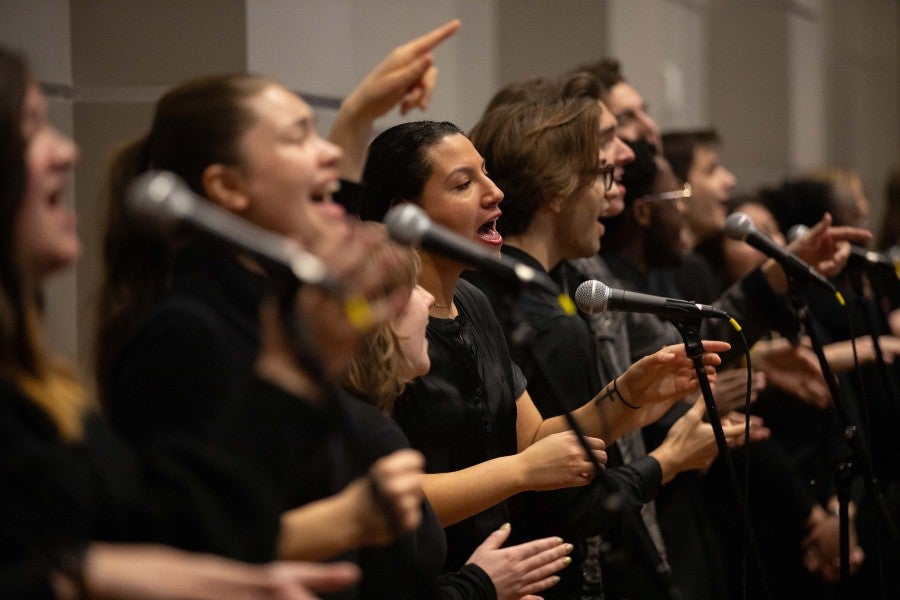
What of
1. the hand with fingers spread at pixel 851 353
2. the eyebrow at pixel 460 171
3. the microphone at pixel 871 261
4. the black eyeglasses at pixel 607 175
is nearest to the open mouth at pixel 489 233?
the eyebrow at pixel 460 171

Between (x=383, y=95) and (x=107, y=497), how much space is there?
166cm

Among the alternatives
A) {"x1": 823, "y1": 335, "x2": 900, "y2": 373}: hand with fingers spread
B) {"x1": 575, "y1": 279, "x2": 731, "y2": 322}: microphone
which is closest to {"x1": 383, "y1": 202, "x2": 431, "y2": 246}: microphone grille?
{"x1": 575, "y1": 279, "x2": 731, "y2": 322}: microphone

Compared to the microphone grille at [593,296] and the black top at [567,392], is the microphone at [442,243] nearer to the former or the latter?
the microphone grille at [593,296]

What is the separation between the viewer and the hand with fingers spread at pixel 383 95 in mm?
2867

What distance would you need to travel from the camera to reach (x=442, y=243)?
1645 mm

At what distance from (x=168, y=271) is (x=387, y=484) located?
1.54ft

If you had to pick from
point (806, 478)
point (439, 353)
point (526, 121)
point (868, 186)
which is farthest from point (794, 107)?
point (439, 353)

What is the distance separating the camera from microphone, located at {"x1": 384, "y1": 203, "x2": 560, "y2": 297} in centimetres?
163

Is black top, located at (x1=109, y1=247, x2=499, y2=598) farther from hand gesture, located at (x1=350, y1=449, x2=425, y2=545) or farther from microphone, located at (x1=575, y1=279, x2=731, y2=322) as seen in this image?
microphone, located at (x1=575, y1=279, x2=731, y2=322)

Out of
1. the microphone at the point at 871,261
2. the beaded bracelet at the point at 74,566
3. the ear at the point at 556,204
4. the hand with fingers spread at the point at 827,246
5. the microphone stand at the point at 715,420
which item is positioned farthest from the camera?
the hand with fingers spread at the point at 827,246

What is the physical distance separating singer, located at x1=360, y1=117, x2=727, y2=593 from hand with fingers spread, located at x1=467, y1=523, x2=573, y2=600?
83 mm

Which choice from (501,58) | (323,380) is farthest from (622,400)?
(501,58)

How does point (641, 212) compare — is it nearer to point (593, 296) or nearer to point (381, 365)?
point (593, 296)

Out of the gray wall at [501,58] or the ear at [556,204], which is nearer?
the gray wall at [501,58]
